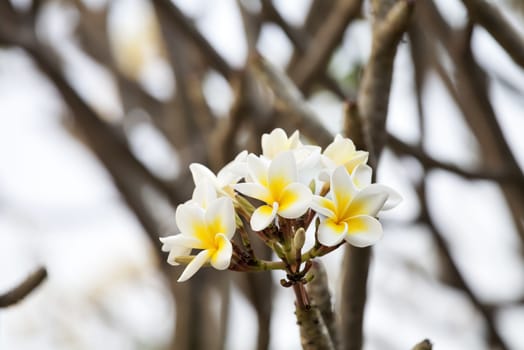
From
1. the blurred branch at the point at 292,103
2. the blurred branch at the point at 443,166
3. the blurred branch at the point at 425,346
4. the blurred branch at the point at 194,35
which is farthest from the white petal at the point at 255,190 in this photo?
the blurred branch at the point at 194,35

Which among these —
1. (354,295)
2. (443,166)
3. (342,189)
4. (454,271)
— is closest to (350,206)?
(342,189)

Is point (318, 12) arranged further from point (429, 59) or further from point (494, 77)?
point (494, 77)

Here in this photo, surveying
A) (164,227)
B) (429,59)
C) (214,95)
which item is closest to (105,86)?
(214,95)

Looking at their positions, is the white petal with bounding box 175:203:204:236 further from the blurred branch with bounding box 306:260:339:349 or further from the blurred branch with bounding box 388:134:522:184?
the blurred branch with bounding box 388:134:522:184

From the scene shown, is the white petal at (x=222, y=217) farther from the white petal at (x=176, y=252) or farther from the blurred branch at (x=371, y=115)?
the blurred branch at (x=371, y=115)

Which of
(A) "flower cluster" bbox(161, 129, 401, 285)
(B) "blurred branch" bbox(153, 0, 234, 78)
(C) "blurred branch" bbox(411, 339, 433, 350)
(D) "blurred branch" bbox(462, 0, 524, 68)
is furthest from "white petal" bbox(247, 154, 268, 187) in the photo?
(B) "blurred branch" bbox(153, 0, 234, 78)

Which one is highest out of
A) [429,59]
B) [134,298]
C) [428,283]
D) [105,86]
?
[105,86]

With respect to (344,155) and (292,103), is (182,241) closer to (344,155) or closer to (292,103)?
(344,155)
